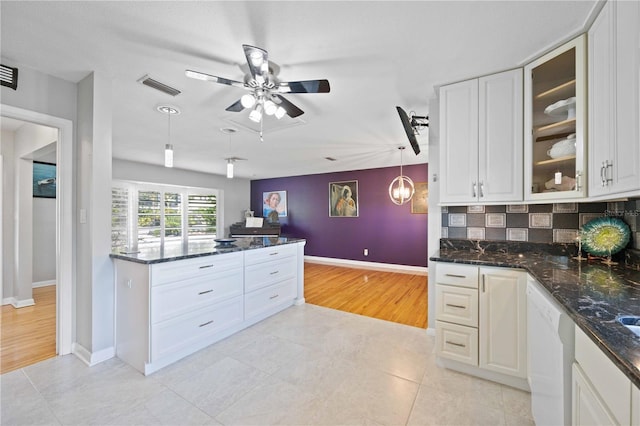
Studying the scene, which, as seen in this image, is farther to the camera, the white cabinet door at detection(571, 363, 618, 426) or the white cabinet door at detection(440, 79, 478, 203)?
the white cabinet door at detection(440, 79, 478, 203)

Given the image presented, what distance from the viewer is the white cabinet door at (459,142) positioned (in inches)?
81.2

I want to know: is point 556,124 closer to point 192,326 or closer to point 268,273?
point 268,273

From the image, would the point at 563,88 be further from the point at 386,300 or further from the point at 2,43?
the point at 2,43

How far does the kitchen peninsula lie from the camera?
1.93m

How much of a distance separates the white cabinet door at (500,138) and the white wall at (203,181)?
19.9 feet

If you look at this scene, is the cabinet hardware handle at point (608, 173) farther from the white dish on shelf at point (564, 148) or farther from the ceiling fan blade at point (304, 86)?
the ceiling fan blade at point (304, 86)

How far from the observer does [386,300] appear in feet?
12.0

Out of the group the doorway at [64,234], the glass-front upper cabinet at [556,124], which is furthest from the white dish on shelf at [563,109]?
the doorway at [64,234]

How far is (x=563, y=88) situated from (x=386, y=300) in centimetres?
293

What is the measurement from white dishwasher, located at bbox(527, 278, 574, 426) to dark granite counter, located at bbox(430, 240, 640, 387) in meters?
0.07

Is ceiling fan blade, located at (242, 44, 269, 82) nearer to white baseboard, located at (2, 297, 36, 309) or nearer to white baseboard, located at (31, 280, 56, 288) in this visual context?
white baseboard, located at (2, 297, 36, 309)

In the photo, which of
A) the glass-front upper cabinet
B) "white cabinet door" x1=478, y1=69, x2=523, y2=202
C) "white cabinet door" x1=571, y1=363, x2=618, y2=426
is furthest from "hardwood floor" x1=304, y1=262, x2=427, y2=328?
"white cabinet door" x1=571, y1=363, x2=618, y2=426

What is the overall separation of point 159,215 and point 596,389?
6.81m

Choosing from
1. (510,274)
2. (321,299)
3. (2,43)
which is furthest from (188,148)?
(510,274)
